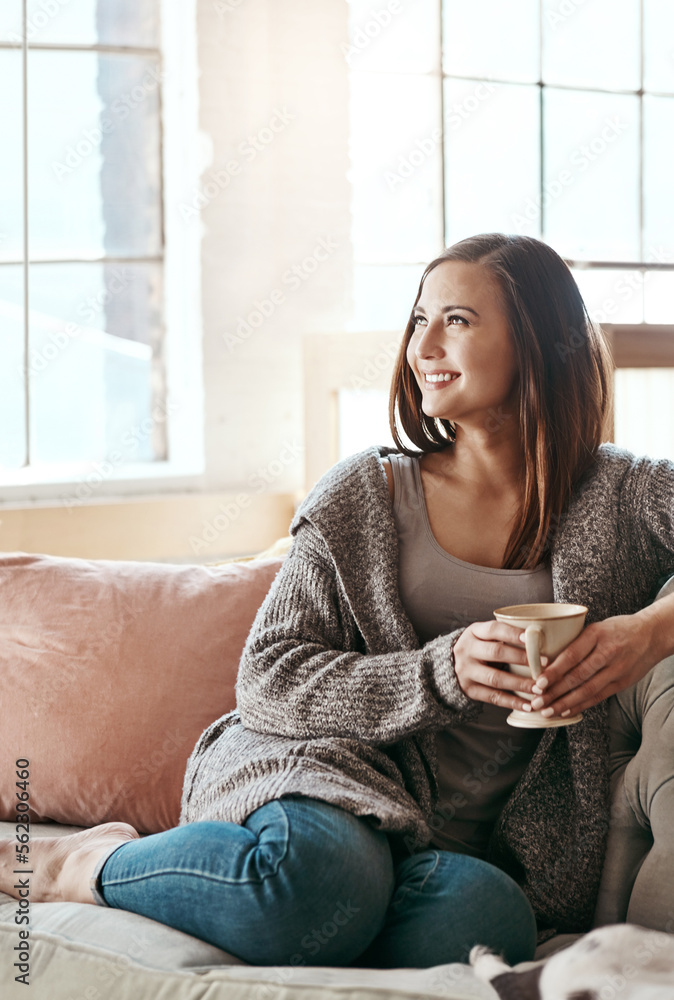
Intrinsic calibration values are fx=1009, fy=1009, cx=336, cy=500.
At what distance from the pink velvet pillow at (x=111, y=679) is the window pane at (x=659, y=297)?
2208mm

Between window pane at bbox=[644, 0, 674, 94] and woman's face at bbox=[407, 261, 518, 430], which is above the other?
window pane at bbox=[644, 0, 674, 94]

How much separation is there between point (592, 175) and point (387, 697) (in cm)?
250

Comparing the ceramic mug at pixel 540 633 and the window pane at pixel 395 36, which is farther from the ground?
the window pane at pixel 395 36

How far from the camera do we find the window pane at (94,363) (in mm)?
2627

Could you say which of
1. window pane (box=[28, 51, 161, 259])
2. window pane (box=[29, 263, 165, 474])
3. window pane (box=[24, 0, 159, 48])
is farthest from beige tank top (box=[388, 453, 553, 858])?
window pane (box=[24, 0, 159, 48])

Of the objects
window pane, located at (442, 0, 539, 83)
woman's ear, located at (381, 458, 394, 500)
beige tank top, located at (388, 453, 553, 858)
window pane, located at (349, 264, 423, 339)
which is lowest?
beige tank top, located at (388, 453, 553, 858)

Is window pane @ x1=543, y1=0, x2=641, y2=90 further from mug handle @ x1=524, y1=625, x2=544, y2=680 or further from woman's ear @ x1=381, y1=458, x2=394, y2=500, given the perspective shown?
mug handle @ x1=524, y1=625, x2=544, y2=680

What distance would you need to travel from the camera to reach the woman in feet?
3.72

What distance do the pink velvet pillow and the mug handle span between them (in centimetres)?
59

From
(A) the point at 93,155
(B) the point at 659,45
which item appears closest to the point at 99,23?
(A) the point at 93,155

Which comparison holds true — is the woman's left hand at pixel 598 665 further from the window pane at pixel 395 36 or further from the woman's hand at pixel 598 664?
the window pane at pixel 395 36

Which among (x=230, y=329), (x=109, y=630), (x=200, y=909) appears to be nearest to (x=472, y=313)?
(x=109, y=630)

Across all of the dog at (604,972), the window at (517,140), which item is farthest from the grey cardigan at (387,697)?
the window at (517,140)

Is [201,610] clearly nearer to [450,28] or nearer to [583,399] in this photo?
[583,399]
